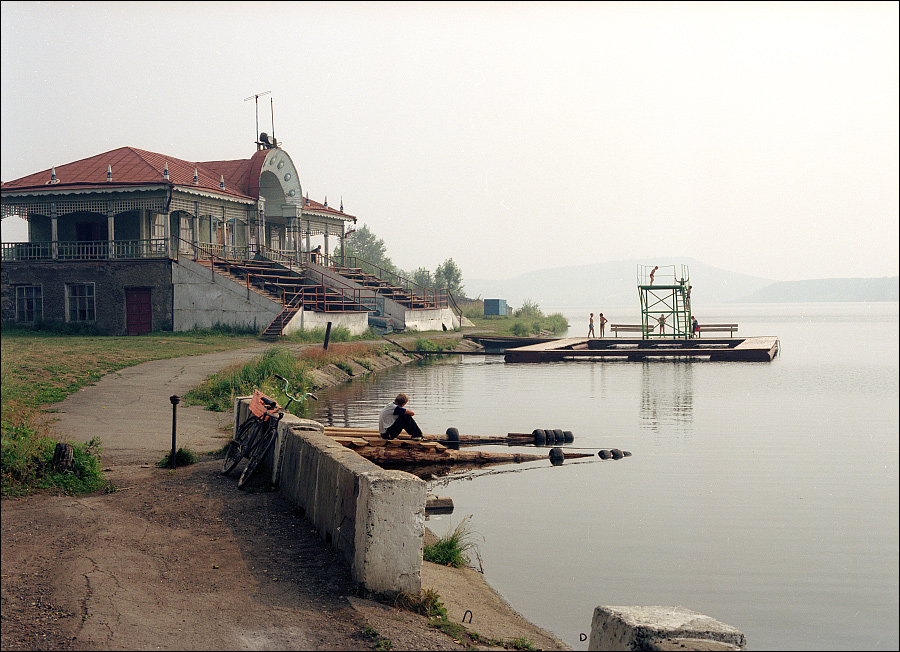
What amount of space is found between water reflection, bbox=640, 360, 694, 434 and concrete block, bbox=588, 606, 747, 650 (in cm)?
1501

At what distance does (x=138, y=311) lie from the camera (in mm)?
40375

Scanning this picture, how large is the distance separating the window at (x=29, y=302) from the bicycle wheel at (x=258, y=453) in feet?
110

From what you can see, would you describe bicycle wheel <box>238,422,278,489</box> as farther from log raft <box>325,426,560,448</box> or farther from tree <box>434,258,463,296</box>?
tree <box>434,258,463,296</box>

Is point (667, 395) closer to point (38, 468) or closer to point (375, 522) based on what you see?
point (38, 468)

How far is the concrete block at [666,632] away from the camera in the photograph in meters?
5.59

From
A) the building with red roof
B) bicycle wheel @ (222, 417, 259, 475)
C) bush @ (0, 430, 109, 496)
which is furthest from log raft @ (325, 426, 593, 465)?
the building with red roof

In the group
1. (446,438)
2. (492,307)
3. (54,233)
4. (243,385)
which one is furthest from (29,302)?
(492,307)

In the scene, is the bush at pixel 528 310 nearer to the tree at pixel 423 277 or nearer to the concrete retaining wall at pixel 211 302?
the tree at pixel 423 277

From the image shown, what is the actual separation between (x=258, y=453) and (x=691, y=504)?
6488 millimetres

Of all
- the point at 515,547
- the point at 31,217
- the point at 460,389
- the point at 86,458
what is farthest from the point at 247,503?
the point at 31,217

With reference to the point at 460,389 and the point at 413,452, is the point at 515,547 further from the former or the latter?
the point at 460,389

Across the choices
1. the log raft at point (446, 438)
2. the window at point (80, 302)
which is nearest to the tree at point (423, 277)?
the window at point (80, 302)

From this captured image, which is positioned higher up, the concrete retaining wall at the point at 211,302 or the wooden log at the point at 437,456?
the concrete retaining wall at the point at 211,302

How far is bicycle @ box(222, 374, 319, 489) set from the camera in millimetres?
11758
